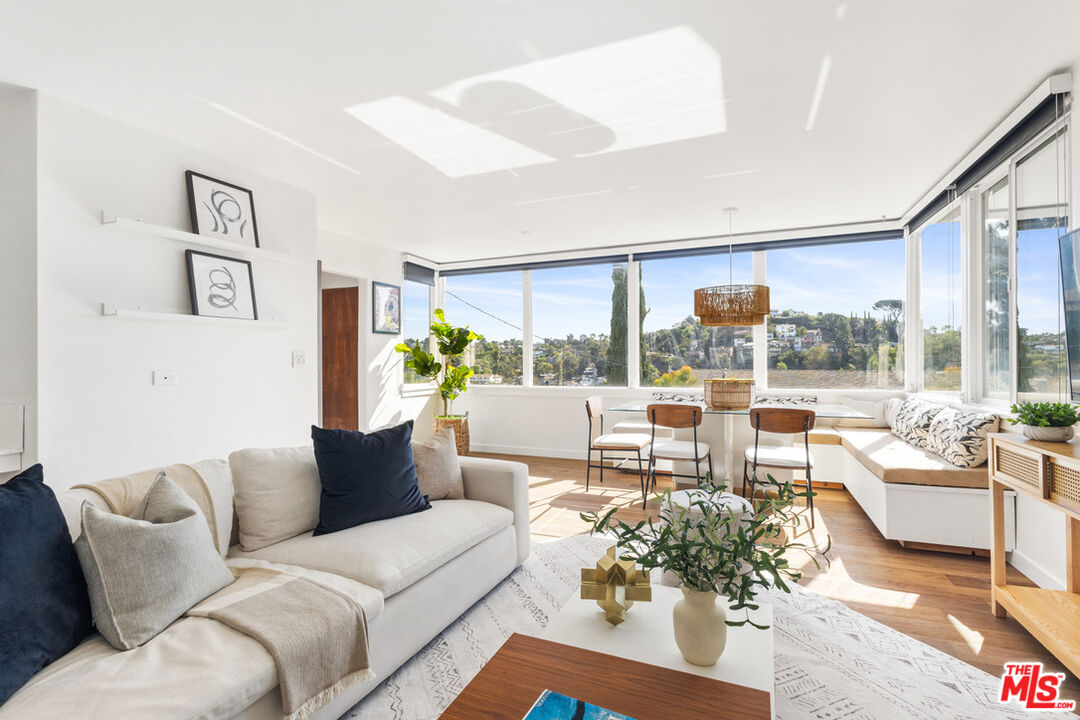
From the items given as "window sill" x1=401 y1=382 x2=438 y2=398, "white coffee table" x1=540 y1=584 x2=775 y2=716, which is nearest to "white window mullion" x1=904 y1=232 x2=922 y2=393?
"white coffee table" x1=540 y1=584 x2=775 y2=716

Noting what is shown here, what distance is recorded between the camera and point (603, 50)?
2320mm

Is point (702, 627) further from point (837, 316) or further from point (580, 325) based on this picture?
point (580, 325)

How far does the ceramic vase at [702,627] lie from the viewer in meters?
1.43

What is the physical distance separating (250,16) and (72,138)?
1.51 metres

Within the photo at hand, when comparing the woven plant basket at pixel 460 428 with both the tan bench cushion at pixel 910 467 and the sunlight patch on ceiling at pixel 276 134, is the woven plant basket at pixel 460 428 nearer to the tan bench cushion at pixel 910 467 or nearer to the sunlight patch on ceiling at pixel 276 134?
the sunlight patch on ceiling at pixel 276 134

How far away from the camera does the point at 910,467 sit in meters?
3.25

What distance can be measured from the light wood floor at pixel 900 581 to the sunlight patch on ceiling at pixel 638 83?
8.54 ft

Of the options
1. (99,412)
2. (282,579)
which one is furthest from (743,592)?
(99,412)

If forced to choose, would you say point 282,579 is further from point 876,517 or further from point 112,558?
point 876,517

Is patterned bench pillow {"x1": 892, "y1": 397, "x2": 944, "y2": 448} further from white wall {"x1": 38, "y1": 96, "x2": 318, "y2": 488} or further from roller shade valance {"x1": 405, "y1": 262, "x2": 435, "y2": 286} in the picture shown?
roller shade valance {"x1": 405, "y1": 262, "x2": 435, "y2": 286}

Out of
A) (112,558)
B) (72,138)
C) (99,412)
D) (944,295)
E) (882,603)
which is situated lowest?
(882,603)

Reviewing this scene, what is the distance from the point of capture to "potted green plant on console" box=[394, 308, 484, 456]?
6.20m

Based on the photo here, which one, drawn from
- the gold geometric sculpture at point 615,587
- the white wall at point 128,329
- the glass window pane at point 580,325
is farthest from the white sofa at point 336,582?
the glass window pane at point 580,325

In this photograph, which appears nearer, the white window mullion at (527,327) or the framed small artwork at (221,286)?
the framed small artwork at (221,286)
